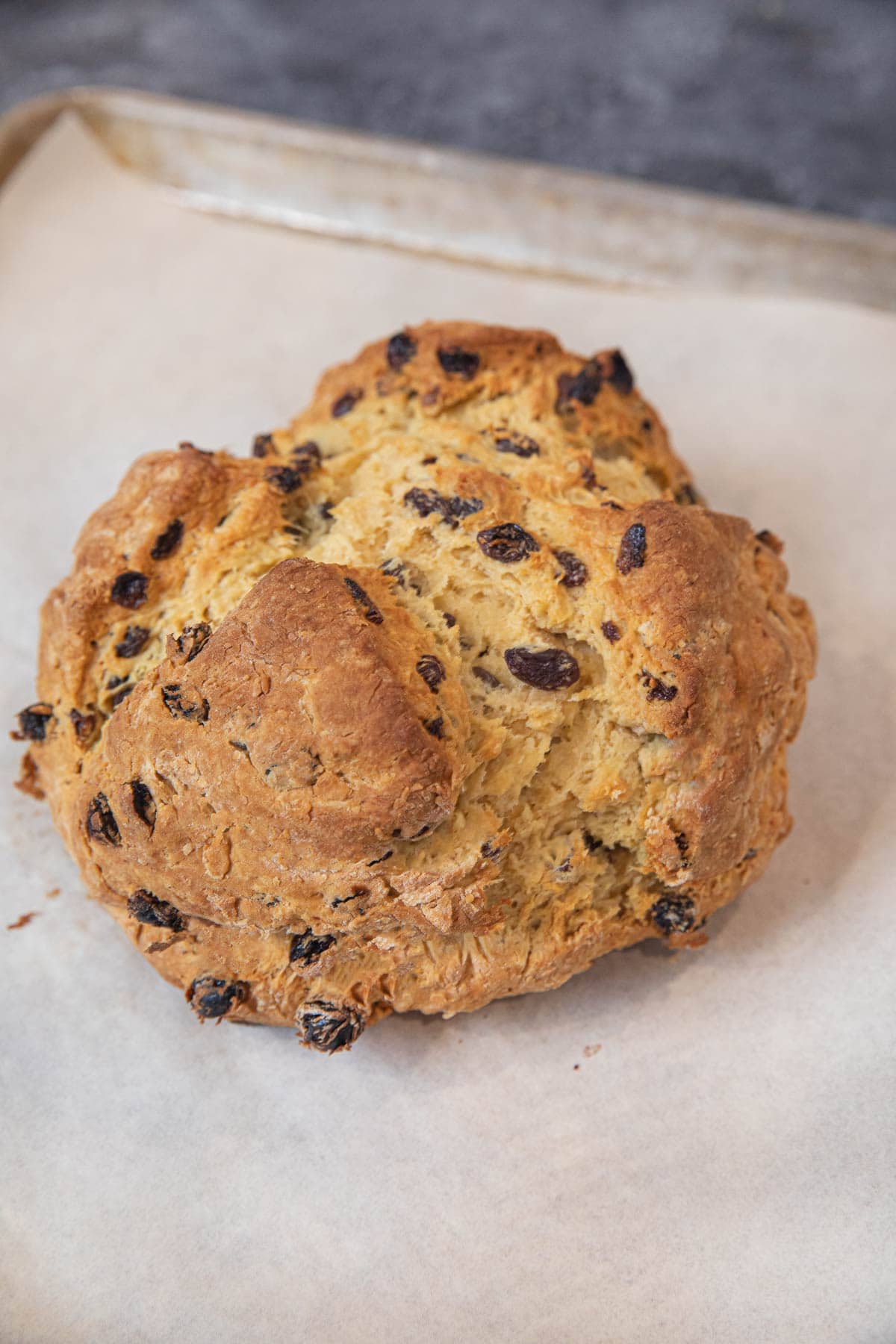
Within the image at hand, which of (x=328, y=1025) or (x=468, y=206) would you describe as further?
(x=468, y=206)

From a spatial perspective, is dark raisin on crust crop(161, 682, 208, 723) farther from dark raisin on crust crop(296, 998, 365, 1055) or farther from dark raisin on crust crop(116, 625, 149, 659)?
dark raisin on crust crop(296, 998, 365, 1055)

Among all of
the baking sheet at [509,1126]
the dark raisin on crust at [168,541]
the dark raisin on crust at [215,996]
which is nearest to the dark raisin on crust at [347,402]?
the dark raisin on crust at [168,541]

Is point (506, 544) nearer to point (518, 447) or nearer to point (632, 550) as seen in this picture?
point (632, 550)

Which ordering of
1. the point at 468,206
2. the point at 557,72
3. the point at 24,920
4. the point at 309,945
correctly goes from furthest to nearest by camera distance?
1. the point at 557,72
2. the point at 468,206
3. the point at 24,920
4. the point at 309,945

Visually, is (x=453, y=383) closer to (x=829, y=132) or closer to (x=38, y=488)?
(x=38, y=488)

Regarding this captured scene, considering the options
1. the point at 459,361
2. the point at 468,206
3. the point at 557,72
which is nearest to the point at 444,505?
the point at 459,361

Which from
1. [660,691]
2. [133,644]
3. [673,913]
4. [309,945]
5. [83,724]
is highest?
[133,644]

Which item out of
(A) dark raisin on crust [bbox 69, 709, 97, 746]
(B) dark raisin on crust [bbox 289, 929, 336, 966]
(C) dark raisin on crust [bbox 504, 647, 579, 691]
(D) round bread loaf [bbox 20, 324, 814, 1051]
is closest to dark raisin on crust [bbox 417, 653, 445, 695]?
(D) round bread loaf [bbox 20, 324, 814, 1051]

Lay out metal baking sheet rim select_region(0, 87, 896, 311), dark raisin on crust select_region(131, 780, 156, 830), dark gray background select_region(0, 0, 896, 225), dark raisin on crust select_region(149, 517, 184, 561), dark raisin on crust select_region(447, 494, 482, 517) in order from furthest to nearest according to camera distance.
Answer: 1. dark gray background select_region(0, 0, 896, 225)
2. metal baking sheet rim select_region(0, 87, 896, 311)
3. dark raisin on crust select_region(149, 517, 184, 561)
4. dark raisin on crust select_region(447, 494, 482, 517)
5. dark raisin on crust select_region(131, 780, 156, 830)
